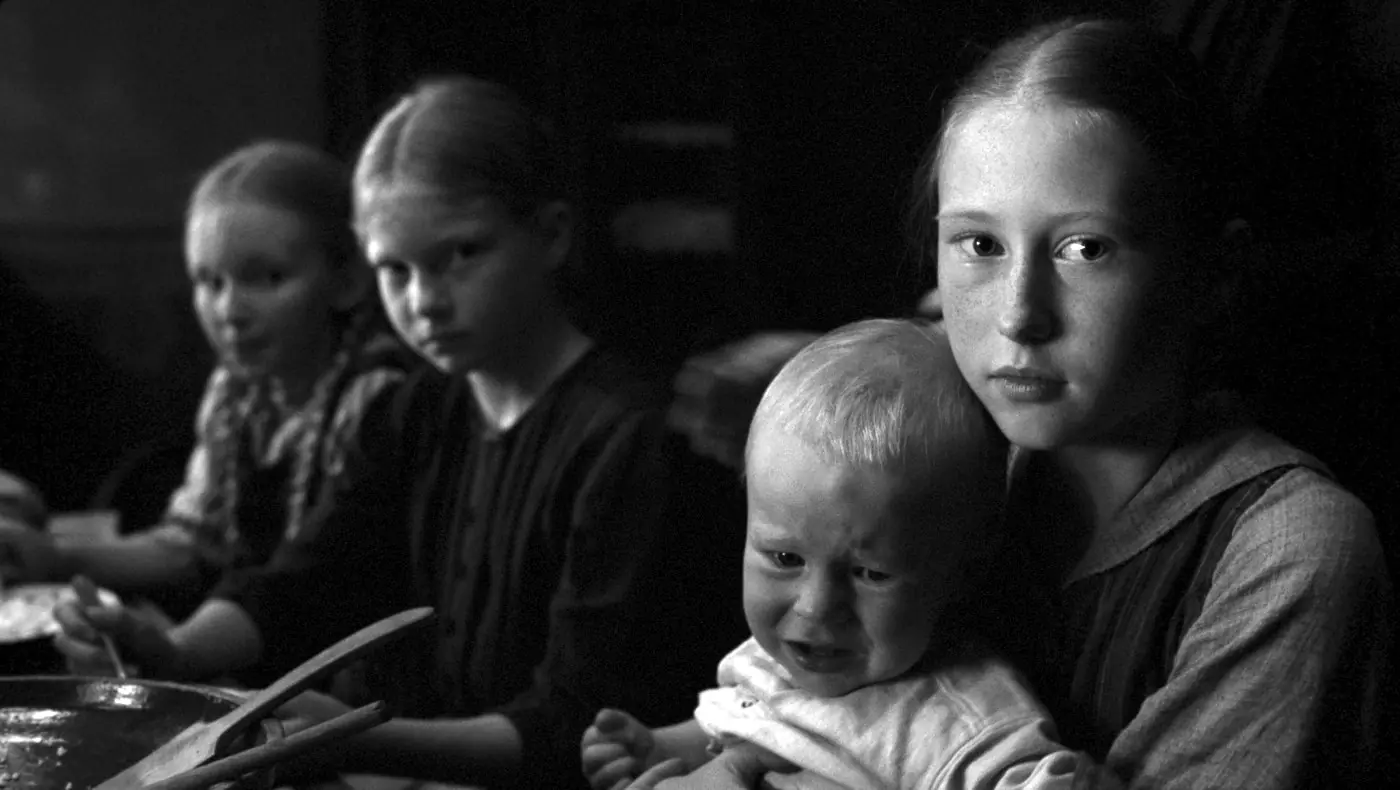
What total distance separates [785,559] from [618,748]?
0.21m

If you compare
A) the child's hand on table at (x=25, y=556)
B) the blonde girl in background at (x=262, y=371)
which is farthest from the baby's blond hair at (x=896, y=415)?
the child's hand on table at (x=25, y=556)

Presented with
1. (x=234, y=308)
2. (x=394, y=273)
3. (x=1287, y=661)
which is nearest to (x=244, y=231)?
(x=234, y=308)

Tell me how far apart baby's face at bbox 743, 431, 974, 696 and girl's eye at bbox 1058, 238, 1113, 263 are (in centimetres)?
15

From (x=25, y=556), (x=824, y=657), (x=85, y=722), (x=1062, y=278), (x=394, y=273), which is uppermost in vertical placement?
(x=1062, y=278)

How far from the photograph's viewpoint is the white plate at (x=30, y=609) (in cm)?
123

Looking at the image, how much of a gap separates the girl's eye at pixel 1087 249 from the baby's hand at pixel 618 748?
1.35 feet

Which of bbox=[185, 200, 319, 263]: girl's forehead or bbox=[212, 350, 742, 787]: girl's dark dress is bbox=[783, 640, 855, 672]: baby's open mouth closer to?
bbox=[212, 350, 742, 787]: girl's dark dress

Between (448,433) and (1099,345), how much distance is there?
0.60 m

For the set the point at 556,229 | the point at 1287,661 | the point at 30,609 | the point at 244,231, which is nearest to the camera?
the point at 1287,661

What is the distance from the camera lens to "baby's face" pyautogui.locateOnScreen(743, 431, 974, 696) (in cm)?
79

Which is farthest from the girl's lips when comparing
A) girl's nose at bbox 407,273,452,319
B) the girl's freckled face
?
girl's nose at bbox 407,273,452,319

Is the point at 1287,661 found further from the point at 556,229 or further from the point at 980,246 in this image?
the point at 556,229

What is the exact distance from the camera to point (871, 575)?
805 millimetres

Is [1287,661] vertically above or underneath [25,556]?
above
